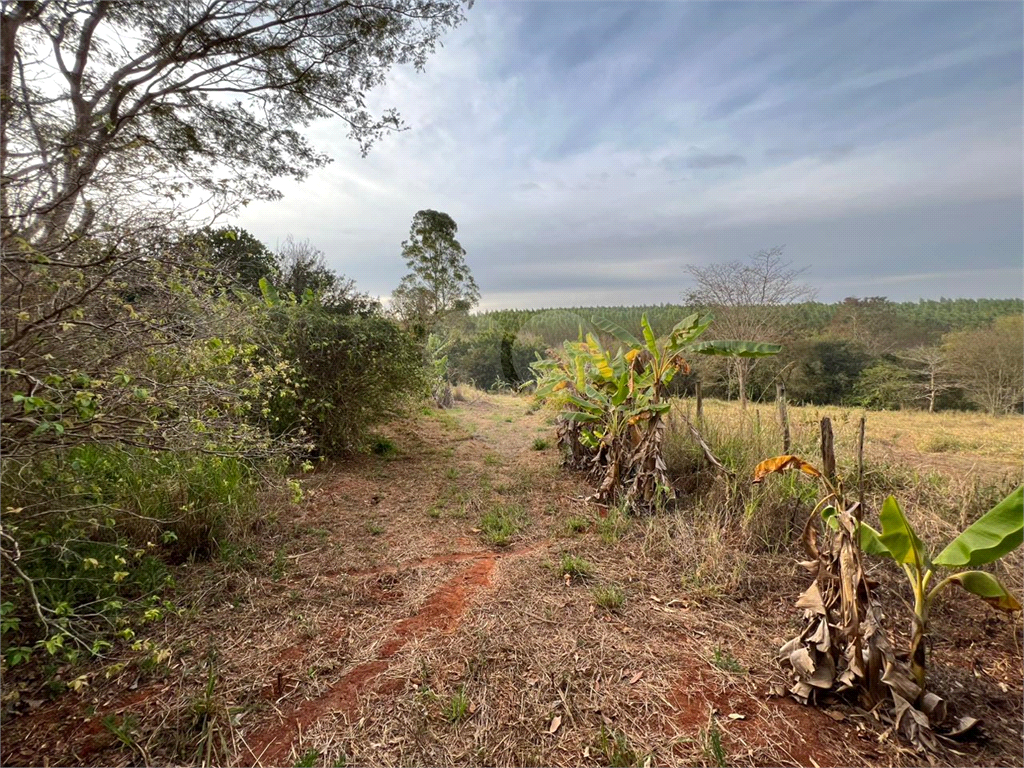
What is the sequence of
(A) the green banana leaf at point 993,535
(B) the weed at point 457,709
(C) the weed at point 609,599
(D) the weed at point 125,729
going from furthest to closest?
1. (C) the weed at point 609,599
2. (B) the weed at point 457,709
3. (D) the weed at point 125,729
4. (A) the green banana leaf at point 993,535

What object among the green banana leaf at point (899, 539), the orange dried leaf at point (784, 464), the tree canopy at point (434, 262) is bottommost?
the green banana leaf at point (899, 539)

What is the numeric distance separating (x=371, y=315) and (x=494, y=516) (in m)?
3.77

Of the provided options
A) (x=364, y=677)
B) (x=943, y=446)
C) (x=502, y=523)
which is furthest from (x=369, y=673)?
(x=943, y=446)

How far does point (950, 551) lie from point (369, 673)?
2.46 metres

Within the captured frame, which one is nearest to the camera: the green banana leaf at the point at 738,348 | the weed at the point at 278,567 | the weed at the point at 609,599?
the weed at the point at 609,599

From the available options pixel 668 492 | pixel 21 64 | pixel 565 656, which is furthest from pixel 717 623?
pixel 21 64

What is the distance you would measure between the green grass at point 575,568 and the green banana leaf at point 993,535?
1794mm

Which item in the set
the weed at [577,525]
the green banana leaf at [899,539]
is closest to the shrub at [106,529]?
the weed at [577,525]

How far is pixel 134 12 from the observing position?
4.78m

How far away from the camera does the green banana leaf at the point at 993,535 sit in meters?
1.35

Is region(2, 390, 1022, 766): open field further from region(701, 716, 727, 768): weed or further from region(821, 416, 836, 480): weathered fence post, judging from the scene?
region(821, 416, 836, 480): weathered fence post

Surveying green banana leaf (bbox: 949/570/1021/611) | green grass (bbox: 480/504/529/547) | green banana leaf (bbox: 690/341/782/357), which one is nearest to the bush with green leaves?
green grass (bbox: 480/504/529/547)

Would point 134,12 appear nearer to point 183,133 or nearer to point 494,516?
point 183,133

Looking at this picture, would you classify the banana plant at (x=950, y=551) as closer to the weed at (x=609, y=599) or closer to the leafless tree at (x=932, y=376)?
the weed at (x=609, y=599)
